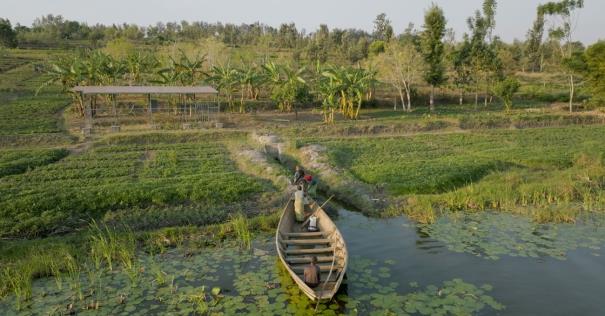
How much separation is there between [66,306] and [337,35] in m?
86.8

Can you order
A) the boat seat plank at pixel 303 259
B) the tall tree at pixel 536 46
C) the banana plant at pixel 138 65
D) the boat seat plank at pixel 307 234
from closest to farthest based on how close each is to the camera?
1. the boat seat plank at pixel 303 259
2. the boat seat plank at pixel 307 234
3. the banana plant at pixel 138 65
4. the tall tree at pixel 536 46

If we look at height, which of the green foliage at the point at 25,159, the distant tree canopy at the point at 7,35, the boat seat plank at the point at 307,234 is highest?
the distant tree canopy at the point at 7,35

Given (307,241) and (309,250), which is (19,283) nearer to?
(309,250)

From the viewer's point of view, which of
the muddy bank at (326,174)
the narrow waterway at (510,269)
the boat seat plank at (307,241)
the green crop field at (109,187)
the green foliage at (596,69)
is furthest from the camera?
the green foliage at (596,69)

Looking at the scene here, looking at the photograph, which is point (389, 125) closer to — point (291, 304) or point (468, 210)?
point (468, 210)

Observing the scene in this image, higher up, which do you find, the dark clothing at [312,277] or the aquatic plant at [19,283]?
the dark clothing at [312,277]

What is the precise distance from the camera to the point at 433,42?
4712 centimetres

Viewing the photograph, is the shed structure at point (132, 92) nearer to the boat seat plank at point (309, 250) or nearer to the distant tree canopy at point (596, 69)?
the boat seat plank at point (309, 250)

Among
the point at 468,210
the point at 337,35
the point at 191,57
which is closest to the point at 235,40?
the point at 337,35

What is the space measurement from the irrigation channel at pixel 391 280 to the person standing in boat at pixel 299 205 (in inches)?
50.2

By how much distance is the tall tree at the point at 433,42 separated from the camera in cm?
4659

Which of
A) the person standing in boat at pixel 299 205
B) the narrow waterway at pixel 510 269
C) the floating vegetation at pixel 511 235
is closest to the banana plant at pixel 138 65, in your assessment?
the person standing in boat at pixel 299 205

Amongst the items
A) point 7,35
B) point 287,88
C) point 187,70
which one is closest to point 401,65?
point 287,88

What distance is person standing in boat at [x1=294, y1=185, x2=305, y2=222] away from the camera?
15.6 m
